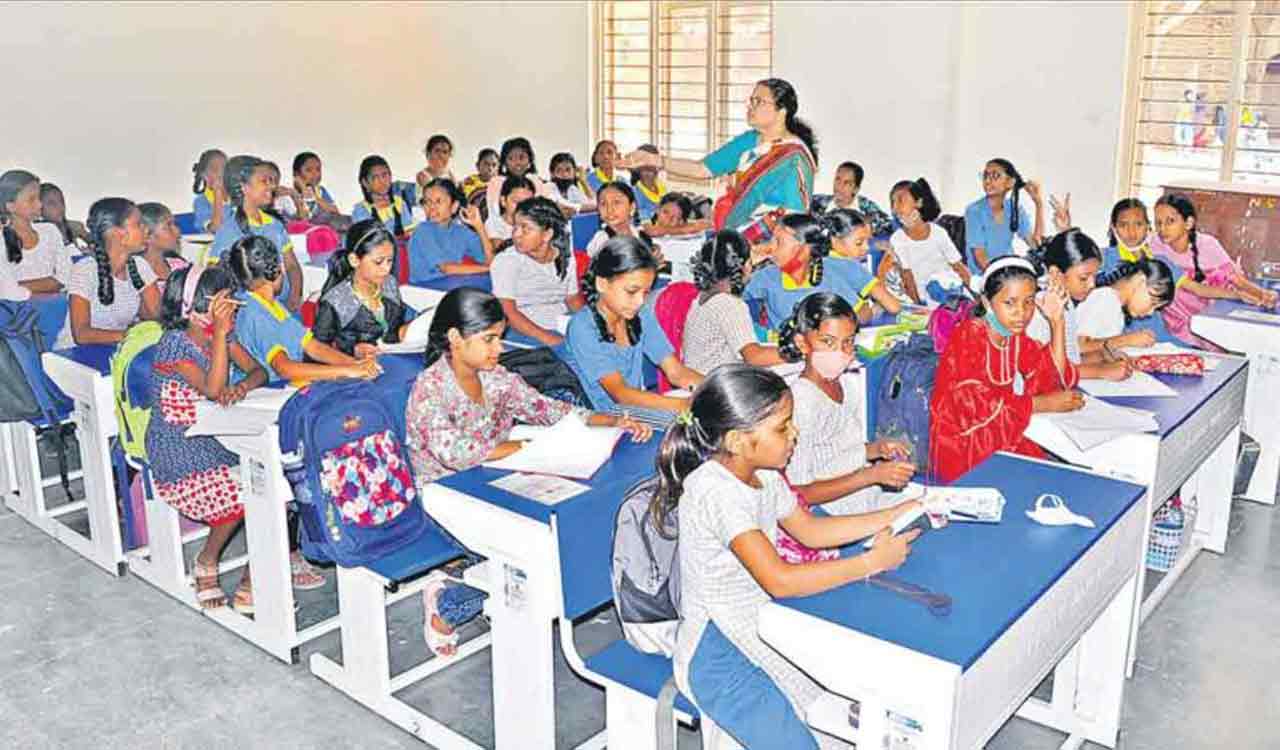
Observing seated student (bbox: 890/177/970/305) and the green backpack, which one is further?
seated student (bbox: 890/177/970/305)

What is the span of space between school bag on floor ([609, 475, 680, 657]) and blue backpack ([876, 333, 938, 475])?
1418 mm

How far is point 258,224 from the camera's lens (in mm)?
5844

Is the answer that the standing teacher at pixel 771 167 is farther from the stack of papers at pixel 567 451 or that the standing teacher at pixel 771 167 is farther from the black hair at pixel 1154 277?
the stack of papers at pixel 567 451

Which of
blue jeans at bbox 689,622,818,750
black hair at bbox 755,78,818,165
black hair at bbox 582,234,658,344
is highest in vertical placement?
black hair at bbox 755,78,818,165

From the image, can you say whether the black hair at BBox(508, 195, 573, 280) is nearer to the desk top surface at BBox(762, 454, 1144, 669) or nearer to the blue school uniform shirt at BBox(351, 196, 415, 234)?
the blue school uniform shirt at BBox(351, 196, 415, 234)

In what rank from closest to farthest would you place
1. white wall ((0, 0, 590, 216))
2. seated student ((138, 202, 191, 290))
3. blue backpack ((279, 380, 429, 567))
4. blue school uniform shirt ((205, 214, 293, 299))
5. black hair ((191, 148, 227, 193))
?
blue backpack ((279, 380, 429, 567)), seated student ((138, 202, 191, 290)), blue school uniform shirt ((205, 214, 293, 299)), black hair ((191, 148, 227, 193)), white wall ((0, 0, 590, 216))

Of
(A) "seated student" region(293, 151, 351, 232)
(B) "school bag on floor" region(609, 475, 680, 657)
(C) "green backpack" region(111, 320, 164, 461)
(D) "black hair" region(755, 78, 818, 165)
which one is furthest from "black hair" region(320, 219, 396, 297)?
(A) "seated student" region(293, 151, 351, 232)

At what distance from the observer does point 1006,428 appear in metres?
3.65

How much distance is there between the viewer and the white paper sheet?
402 cm

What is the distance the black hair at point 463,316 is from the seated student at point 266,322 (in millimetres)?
698

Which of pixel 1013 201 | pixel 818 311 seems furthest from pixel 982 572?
pixel 1013 201

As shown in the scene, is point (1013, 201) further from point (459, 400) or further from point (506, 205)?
point (459, 400)

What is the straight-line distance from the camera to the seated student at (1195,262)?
5508 millimetres

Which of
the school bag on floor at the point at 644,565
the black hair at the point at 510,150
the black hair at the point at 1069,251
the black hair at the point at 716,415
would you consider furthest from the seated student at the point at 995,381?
the black hair at the point at 510,150
